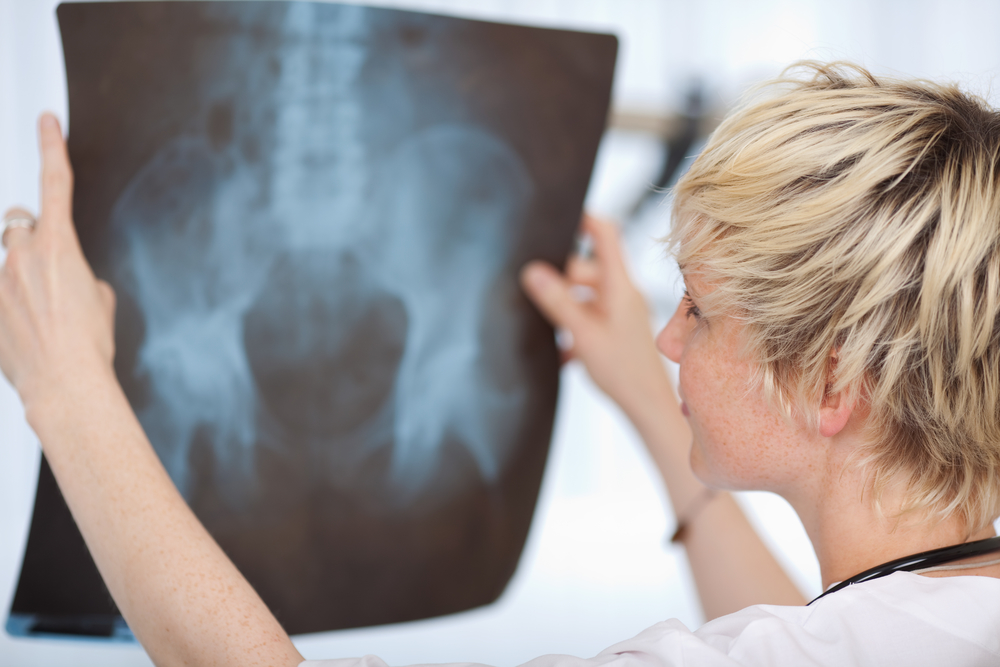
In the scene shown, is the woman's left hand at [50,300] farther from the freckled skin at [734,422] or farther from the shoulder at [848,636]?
the freckled skin at [734,422]

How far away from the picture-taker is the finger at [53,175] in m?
0.64

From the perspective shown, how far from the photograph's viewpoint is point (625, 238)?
107 centimetres

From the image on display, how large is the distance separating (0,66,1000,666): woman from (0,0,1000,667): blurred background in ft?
0.34

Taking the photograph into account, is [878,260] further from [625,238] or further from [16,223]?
[16,223]

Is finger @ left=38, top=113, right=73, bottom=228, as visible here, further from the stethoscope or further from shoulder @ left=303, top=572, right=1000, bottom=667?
the stethoscope

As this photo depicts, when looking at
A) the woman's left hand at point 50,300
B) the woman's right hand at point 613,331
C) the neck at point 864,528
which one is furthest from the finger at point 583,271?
the woman's left hand at point 50,300

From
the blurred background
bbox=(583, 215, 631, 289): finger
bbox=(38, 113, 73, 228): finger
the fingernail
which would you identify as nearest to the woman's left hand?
bbox=(38, 113, 73, 228): finger

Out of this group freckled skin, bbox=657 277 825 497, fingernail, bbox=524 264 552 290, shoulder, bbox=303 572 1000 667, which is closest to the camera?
shoulder, bbox=303 572 1000 667

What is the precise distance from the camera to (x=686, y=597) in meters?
1.09

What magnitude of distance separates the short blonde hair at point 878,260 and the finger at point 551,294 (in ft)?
0.90

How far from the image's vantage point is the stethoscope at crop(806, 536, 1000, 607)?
56 cm

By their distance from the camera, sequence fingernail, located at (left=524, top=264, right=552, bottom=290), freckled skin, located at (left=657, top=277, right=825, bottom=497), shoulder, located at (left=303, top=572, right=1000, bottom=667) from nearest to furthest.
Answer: shoulder, located at (left=303, top=572, right=1000, bottom=667), freckled skin, located at (left=657, top=277, right=825, bottom=497), fingernail, located at (left=524, top=264, right=552, bottom=290)

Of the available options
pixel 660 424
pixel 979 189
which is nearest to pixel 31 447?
pixel 660 424

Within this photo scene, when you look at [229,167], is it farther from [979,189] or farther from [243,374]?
[979,189]
